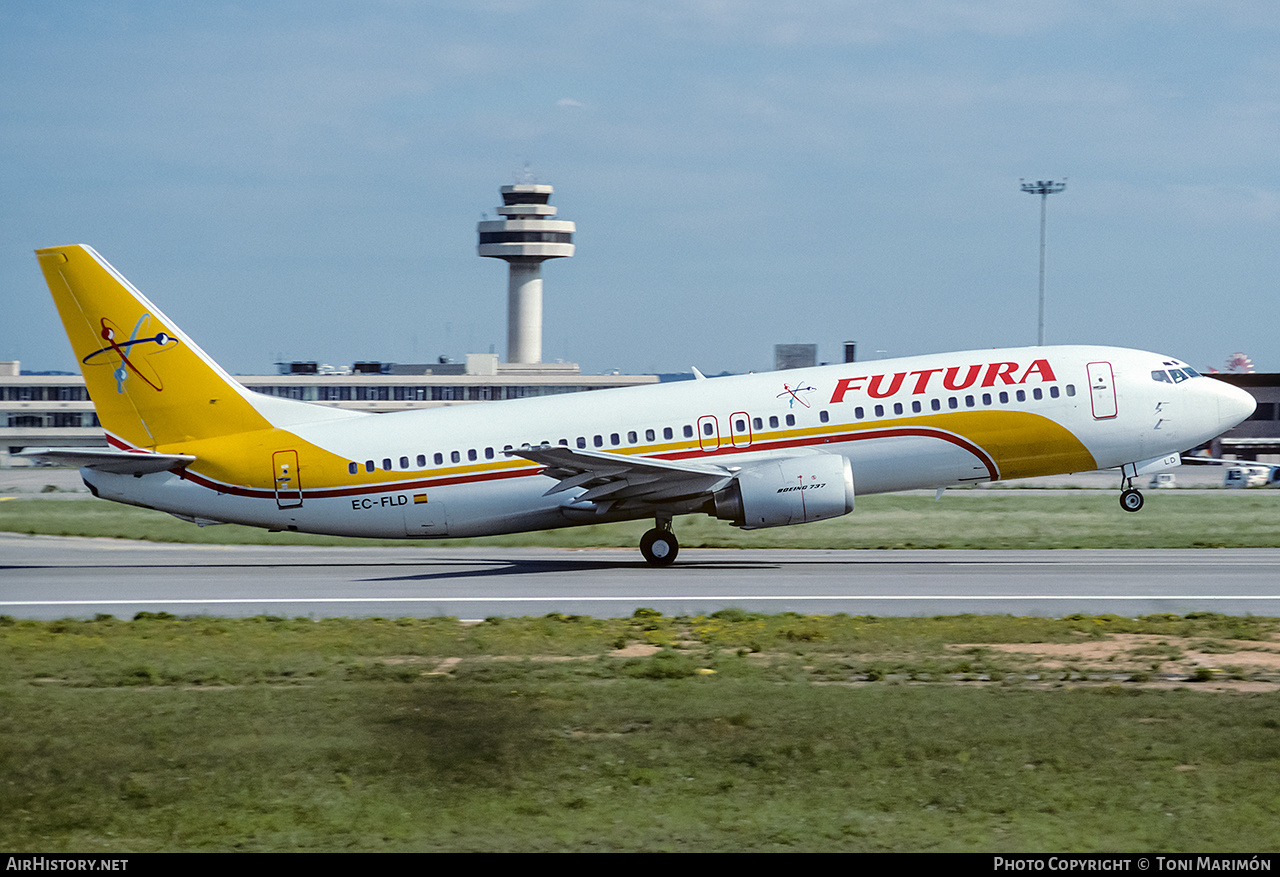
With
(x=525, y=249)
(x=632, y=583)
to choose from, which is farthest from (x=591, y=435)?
(x=525, y=249)

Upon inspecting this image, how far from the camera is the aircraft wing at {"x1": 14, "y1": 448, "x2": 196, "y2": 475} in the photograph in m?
25.2

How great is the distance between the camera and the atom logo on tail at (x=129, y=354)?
26953 mm

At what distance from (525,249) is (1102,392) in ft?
400

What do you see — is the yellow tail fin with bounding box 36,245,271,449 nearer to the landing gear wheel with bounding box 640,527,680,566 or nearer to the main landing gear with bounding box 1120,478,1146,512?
the landing gear wheel with bounding box 640,527,680,566

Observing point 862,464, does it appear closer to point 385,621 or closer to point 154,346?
point 385,621

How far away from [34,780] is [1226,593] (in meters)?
19.1

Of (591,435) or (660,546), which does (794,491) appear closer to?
(660,546)

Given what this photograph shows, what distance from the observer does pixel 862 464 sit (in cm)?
2659

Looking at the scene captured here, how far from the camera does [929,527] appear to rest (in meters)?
37.2

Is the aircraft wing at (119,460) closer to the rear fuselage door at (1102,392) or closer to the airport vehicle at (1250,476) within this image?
the rear fuselage door at (1102,392)

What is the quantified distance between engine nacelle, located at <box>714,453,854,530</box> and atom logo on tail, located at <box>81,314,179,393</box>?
42.7 ft

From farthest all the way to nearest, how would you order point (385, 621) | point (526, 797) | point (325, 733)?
point (385, 621) → point (325, 733) → point (526, 797)

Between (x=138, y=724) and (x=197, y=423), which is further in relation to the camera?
(x=197, y=423)
